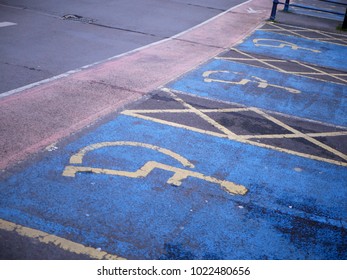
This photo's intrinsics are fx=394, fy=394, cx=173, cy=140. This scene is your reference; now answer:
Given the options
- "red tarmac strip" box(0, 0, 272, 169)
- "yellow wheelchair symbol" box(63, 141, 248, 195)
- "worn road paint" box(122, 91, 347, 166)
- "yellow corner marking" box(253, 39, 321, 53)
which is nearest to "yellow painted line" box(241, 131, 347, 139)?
"worn road paint" box(122, 91, 347, 166)

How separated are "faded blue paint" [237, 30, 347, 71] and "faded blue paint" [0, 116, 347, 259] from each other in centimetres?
707

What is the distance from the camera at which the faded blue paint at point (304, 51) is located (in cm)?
1212

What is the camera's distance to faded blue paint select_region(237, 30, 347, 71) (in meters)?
12.1

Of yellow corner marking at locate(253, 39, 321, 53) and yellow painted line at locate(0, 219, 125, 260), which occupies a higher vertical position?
yellow corner marking at locate(253, 39, 321, 53)

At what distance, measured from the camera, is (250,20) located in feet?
57.0

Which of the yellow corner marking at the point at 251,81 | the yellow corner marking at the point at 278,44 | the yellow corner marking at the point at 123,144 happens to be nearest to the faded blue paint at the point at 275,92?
the yellow corner marking at the point at 251,81

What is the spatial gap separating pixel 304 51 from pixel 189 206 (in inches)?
401

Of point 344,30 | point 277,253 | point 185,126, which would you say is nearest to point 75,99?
point 185,126

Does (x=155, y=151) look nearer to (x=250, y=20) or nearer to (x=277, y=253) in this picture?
(x=277, y=253)

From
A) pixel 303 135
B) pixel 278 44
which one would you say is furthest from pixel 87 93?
pixel 278 44

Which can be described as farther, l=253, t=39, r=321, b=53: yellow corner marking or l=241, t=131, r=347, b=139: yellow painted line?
l=253, t=39, r=321, b=53: yellow corner marking

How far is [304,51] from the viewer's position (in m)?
13.1

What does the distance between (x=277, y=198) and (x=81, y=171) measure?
2488 millimetres

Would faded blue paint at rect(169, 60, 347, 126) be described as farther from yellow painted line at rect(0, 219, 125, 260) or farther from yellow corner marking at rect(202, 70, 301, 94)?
yellow painted line at rect(0, 219, 125, 260)
